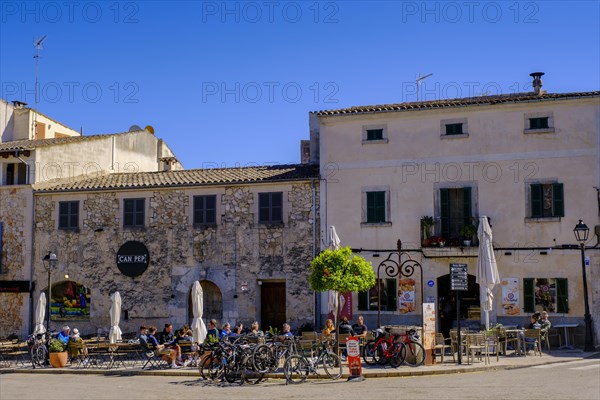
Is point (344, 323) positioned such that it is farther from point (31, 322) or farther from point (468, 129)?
point (31, 322)

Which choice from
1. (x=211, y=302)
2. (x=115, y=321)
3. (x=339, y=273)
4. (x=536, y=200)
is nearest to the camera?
(x=339, y=273)

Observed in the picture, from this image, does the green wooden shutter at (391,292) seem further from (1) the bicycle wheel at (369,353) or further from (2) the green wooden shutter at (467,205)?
(1) the bicycle wheel at (369,353)

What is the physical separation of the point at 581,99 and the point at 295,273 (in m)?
11.3

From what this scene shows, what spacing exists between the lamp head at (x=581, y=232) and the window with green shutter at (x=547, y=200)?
1.41m

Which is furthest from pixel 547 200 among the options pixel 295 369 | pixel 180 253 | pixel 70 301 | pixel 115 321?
pixel 70 301

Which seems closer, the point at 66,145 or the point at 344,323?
the point at 344,323

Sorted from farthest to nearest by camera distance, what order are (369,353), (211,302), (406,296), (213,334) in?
1. (211,302)
2. (406,296)
3. (213,334)
4. (369,353)

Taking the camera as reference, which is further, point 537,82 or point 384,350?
point 537,82

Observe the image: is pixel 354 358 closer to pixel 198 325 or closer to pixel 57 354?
pixel 198 325

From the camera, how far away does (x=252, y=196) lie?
2847 cm

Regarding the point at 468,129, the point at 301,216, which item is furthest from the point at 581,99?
the point at 301,216

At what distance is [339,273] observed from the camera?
65.9ft

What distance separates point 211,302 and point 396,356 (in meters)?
11.1

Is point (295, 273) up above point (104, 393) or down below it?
above
